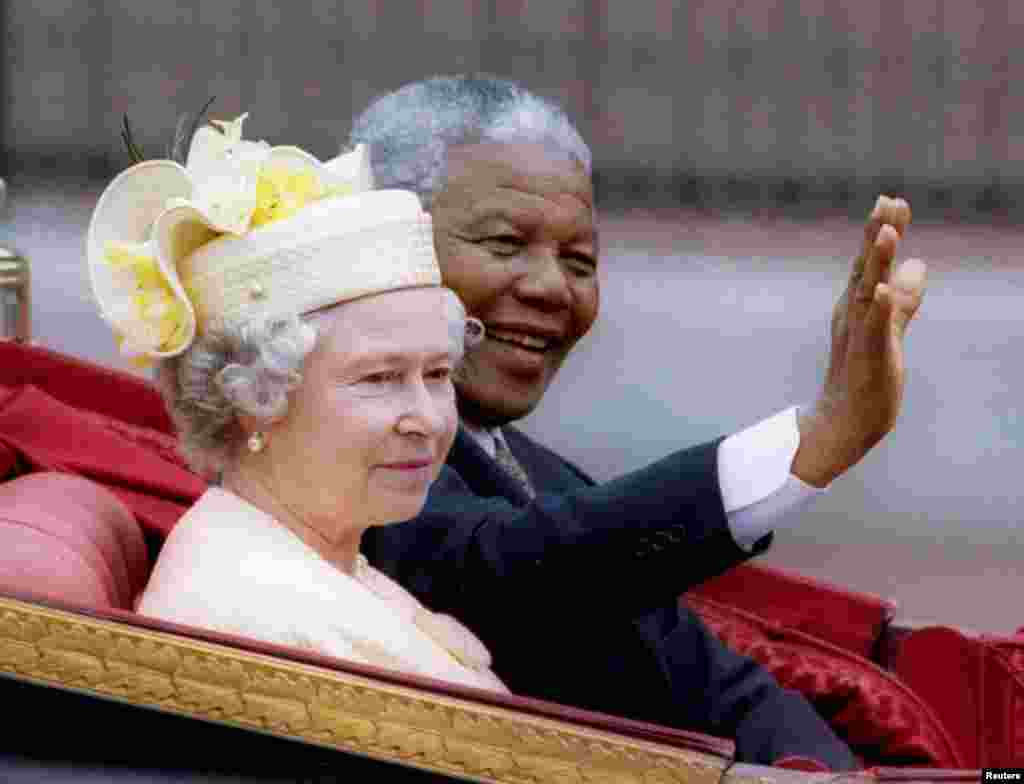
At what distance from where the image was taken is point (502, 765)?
5.86ft

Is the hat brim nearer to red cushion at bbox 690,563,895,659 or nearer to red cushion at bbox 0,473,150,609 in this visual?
red cushion at bbox 0,473,150,609

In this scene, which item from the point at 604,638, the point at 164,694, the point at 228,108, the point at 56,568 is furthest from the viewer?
the point at 228,108

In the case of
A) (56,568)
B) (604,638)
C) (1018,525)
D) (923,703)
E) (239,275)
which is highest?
(239,275)

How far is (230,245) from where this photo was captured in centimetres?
187

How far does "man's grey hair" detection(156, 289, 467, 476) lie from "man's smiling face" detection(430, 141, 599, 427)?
19.8 inches

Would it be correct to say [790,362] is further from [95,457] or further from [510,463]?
[95,457]

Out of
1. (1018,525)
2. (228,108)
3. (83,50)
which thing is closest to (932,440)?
(1018,525)

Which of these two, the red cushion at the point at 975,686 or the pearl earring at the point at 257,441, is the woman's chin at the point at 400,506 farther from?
the red cushion at the point at 975,686

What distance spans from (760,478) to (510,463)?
56cm

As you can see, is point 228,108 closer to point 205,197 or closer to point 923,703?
point 923,703

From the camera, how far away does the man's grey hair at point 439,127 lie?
237cm

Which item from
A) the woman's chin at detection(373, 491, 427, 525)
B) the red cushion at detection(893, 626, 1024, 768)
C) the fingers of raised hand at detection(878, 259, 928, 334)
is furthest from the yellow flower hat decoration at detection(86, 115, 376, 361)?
the red cushion at detection(893, 626, 1024, 768)

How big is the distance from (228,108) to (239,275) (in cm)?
288

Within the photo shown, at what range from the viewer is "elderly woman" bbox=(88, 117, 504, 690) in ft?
6.05
